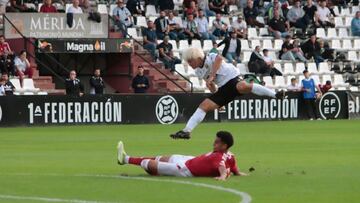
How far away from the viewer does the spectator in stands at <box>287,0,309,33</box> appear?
45.0m

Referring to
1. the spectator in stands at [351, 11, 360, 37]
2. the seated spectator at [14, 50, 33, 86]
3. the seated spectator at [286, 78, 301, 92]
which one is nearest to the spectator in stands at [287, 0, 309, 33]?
the spectator in stands at [351, 11, 360, 37]

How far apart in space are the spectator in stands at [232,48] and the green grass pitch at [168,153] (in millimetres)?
8035

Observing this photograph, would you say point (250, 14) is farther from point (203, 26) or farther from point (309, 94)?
point (309, 94)

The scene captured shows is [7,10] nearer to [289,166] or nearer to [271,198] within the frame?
[289,166]

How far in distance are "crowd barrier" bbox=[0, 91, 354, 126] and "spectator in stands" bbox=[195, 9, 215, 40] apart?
4.45 m

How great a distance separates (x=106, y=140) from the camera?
26172mm

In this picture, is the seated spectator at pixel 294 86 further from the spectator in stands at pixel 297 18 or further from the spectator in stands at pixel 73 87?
the spectator in stands at pixel 73 87

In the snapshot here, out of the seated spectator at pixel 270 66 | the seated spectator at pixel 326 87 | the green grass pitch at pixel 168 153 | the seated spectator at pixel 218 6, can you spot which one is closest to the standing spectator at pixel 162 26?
the seated spectator at pixel 270 66

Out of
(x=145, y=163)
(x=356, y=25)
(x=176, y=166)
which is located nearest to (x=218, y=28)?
(x=356, y=25)

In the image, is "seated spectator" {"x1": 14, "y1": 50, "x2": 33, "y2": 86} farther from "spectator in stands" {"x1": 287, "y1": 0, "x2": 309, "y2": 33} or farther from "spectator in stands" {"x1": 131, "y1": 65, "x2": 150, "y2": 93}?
"spectator in stands" {"x1": 287, "y1": 0, "x2": 309, "y2": 33}

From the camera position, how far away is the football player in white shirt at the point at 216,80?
18367mm

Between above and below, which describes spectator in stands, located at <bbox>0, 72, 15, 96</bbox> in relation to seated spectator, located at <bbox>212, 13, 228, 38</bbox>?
below

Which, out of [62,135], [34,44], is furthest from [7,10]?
[62,135]

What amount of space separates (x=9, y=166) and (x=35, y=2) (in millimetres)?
22890
